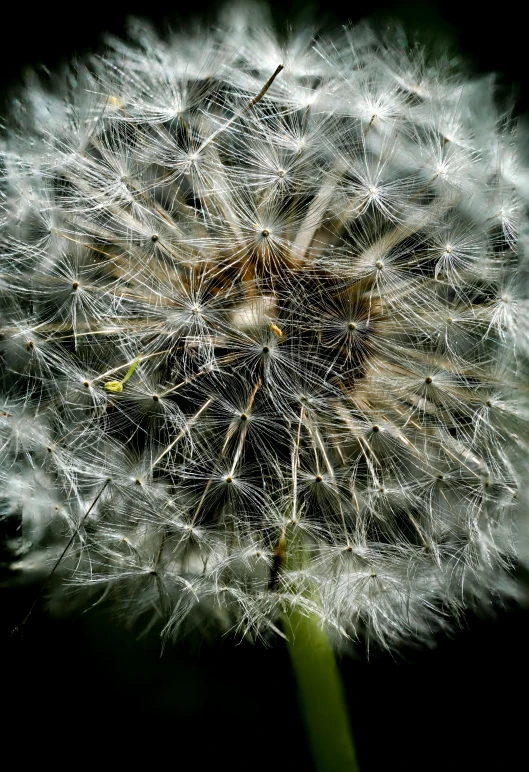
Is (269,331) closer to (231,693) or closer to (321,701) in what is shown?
(321,701)

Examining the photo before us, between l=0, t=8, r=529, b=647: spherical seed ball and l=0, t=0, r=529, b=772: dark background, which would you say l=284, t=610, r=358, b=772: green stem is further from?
l=0, t=0, r=529, b=772: dark background

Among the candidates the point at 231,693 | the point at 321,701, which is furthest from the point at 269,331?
the point at 231,693

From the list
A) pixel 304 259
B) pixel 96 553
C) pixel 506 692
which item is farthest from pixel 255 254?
pixel 506 692

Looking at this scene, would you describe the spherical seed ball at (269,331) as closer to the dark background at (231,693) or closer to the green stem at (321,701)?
the green stem at (321,701)

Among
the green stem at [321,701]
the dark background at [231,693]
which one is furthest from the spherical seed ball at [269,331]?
the dark background at [231,693]

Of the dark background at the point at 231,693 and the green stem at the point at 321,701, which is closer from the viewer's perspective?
the green stem at the point at 321,701
